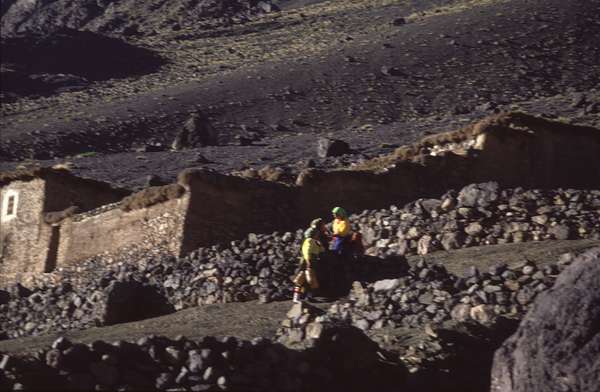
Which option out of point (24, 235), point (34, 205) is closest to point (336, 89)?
point (34, 205)

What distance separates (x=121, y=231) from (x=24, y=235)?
13.4 feet

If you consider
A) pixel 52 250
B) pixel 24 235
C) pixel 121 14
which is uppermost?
pixel 121 14

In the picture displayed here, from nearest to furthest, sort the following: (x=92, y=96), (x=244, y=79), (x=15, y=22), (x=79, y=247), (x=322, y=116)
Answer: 1. (x=79, y=247)
2. (x=322, y=116)
3. (x=244, y=79)
4. (x=92, y=96)
5. (x=15, y=22)

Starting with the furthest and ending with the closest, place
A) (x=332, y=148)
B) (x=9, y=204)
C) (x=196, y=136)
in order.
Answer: (x=196, y=136), (x=332, y=148), (x=9, y=204)

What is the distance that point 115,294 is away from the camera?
51.6 ft

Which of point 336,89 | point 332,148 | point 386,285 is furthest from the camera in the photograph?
point 336,89

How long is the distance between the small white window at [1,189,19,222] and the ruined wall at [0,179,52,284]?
26 mm

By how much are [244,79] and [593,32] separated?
15.7 metres

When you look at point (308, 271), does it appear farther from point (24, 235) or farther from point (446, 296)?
point (24, 235)

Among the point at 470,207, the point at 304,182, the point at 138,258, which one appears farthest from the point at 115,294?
the point at 470,207

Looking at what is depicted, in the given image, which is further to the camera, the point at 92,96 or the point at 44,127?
the point at 92,96

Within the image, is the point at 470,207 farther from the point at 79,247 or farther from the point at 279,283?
the point at 79,247

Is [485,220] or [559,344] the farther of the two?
[485,220]

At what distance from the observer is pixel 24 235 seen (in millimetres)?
21922
